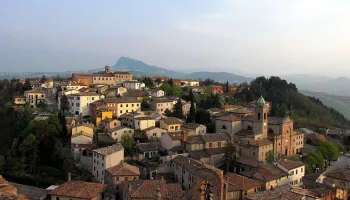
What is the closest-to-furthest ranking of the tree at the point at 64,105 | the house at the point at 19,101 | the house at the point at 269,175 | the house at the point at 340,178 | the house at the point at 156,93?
the house at the point at 269,175 < the house at the point at 340,178 < the tree at the point at 64,105 < the house at the point at 19,101 < the house at the point at 156,93

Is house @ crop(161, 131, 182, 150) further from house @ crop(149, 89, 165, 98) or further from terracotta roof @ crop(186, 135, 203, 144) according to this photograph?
house @ crop(149, 89, 165, 98)

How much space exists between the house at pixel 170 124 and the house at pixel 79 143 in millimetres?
9133

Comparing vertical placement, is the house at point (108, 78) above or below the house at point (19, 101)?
above

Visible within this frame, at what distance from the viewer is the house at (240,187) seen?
3038 cm

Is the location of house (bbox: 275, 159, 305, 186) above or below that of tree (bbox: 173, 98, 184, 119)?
below

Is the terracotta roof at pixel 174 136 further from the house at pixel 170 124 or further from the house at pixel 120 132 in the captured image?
the house at pixel 120 132

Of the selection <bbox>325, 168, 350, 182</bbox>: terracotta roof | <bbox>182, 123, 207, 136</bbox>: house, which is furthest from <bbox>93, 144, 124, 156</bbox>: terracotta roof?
<bbox>325, 168, 350, 182</bbox>: terracotta roof

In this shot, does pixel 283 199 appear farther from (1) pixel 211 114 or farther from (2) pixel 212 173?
(1) pixel 211 114

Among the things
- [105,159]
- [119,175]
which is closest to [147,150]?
[105,159]

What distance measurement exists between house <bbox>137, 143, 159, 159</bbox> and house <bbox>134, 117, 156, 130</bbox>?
15.5ft

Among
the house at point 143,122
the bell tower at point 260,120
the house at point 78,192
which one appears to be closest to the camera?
the house at point 78,192

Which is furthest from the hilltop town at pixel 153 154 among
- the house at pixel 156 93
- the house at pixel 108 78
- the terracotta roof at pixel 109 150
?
the house at pixel 108 78

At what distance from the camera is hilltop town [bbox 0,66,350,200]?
30734 millimetres

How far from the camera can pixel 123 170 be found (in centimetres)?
3353
